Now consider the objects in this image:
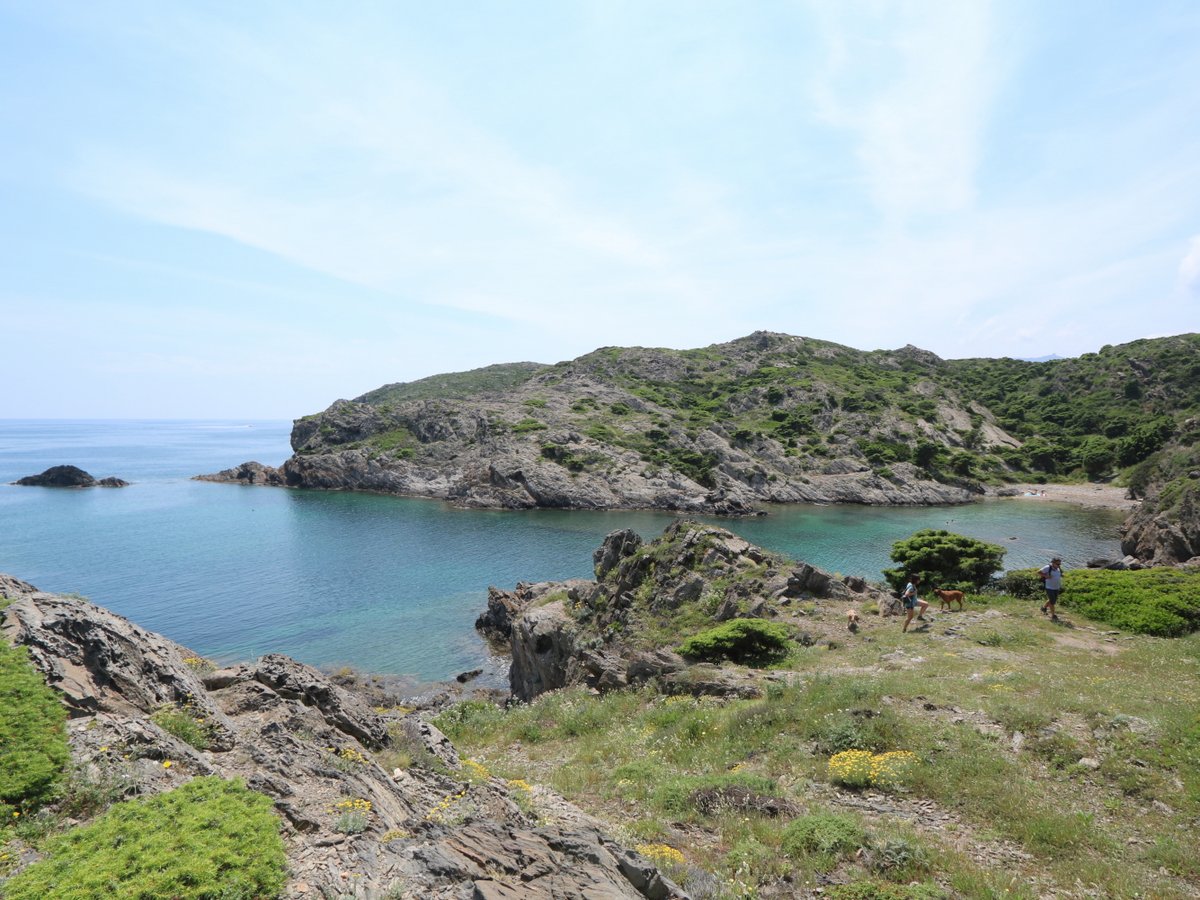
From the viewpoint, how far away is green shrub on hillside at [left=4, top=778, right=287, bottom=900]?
593cm

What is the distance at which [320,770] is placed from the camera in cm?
995

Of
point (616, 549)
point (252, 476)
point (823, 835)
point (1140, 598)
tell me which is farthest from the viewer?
point (252, 476)

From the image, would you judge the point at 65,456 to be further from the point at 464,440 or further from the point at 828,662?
the point at 828,662

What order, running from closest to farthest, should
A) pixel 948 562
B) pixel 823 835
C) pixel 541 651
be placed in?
pixel 823 835, pixel 541 651, pixel 948 562

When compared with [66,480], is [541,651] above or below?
below

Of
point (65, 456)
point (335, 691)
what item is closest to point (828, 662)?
Answer: point (335, 691)

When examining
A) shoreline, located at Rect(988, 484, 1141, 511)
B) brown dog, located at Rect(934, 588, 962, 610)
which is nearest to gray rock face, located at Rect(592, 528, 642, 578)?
brown dog, located at Rect(934, 588, 962, 610)

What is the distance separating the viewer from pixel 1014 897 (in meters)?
7.47

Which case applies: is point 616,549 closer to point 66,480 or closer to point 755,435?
point 755,435

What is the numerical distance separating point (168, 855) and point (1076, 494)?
118 metres

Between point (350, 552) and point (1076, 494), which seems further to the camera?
point (1076, 494)

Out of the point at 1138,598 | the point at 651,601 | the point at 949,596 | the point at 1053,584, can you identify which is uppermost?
the point at 1053,584

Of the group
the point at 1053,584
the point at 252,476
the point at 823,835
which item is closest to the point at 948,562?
the point at 1053,584

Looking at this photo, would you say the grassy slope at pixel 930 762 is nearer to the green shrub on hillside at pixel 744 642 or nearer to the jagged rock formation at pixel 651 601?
the green shrub on hillside at pixel 744 642
